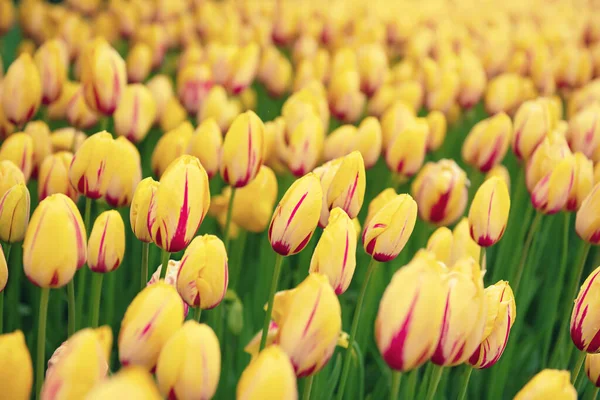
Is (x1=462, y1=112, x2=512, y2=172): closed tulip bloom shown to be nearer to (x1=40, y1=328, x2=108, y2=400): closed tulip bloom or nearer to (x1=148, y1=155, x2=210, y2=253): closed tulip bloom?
(x1=148, y1=155, x2=210, y2=253): closed tulip bloom

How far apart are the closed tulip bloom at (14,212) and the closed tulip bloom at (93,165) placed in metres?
0.08

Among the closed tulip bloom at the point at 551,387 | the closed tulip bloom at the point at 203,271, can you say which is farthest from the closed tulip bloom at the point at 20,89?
the closed tulip bloom at the point at 551,387

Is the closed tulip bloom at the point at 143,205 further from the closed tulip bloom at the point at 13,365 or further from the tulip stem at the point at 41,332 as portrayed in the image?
the closed tulip bloom at the point at 13,365

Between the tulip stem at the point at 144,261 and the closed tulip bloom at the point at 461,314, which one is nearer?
the closed tulip bloom at the point at 461,314

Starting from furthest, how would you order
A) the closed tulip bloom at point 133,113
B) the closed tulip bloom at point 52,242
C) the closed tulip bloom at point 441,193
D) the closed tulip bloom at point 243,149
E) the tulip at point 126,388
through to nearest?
the closed tulip bloom at point 133,113 < the closed tulip bloom at point 441,193 < the closed tulip bloom at point 243,149 < the closed tulip bloom at point 52,242 < the tulip at point 126,388

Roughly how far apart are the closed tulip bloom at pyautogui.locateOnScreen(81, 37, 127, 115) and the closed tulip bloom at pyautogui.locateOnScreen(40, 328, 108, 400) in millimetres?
678

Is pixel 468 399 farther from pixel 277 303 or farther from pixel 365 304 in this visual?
pixel 277 303

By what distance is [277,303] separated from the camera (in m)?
0.72

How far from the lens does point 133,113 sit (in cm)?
113

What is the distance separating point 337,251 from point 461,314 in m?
0.15

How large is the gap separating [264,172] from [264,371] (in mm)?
579

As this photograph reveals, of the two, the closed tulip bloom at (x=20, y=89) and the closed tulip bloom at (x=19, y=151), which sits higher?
the closed tulip bloom at (x=20, y=89)

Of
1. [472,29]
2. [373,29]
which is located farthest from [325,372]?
[472,29]

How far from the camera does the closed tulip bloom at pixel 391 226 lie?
70cm
